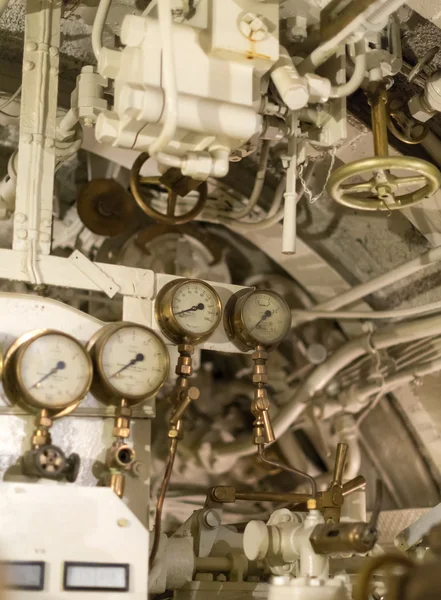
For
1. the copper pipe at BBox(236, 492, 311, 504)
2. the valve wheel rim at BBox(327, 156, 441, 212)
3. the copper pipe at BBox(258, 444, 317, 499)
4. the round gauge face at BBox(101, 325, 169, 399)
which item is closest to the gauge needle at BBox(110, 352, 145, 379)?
the round gauge face at BBox(101, 325, 169, 399)

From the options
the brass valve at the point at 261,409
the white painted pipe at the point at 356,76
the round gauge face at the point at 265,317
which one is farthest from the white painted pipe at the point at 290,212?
the brass valve at the point at 261,409

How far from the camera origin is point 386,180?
198 cm

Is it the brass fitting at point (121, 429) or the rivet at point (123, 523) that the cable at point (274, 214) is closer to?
the brass fitting at point (121, 429)

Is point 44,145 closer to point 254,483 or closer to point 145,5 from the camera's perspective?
point 145,5

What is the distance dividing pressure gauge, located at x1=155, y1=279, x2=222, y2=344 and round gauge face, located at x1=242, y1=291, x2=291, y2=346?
84mm

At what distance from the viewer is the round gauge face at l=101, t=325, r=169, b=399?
189 centimetres

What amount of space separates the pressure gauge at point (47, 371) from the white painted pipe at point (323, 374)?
1236mm

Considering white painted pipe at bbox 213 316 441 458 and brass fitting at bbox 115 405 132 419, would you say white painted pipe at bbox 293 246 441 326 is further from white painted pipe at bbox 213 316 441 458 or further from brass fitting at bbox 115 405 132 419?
brass fitting at bbox 115 405 132 419

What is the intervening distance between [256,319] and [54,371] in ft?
1.89

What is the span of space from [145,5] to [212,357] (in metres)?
1.51

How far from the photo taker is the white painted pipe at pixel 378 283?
2480mm

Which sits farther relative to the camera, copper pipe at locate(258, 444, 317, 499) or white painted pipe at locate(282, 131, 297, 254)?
copper pipe at locate(258, 444, 317, 499)

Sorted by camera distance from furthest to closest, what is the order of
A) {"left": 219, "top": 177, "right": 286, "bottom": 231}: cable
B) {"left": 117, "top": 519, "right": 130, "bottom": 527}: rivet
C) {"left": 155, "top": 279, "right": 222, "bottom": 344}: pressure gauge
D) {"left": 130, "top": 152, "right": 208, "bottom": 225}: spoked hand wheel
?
{"left": 219, "top": 177, "right": 286, "bottom": 231}: cable, {"left": 130, "top": 152, "right": 208, "bottom": 225}: spoked hand wheel, {"left": 155, "top": 279, "right": 222, "bottom": 344}: pressure gauge, {"left": 117, "top": 519, "right": 130, "bottom": 527}: rivet

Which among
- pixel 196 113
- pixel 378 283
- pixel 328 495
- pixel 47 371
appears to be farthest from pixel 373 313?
pixel 47 371
